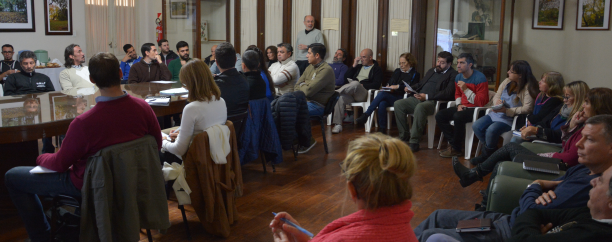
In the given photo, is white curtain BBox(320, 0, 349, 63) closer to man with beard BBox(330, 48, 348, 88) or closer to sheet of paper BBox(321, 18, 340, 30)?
sheet of paper BBox(321, 18, 340, 30)

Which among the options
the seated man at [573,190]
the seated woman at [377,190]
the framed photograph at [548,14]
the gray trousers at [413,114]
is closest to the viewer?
the seated woman at [377,190]

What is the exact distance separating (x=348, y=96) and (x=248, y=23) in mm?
2587

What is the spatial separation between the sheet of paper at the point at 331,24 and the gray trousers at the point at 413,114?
2322 mm

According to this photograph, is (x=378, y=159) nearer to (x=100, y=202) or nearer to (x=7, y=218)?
(x=100, y=202)

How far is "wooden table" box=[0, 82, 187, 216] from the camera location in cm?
302

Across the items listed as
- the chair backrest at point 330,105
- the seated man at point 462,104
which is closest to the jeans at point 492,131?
the seated man at point 462,104

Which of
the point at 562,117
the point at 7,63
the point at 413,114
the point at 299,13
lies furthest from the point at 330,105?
the point at 7,63

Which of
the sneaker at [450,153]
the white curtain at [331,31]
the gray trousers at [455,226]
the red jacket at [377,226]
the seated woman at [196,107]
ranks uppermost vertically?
the white curtain at [331,31]

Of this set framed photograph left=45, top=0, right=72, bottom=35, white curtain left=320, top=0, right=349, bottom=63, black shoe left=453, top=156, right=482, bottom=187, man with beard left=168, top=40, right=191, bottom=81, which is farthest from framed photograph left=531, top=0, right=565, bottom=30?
framed photograph left=45, top=0, right=72, bottom=35

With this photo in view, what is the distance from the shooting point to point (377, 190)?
1499 mm

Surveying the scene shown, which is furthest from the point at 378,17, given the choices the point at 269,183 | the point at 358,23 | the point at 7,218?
the point at 7,218

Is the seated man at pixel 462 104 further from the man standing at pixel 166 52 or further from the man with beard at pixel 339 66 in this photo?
the man standing at pixel 166 52

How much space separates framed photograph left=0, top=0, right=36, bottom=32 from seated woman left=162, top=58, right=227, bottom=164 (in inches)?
233

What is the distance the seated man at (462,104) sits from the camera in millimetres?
5543
